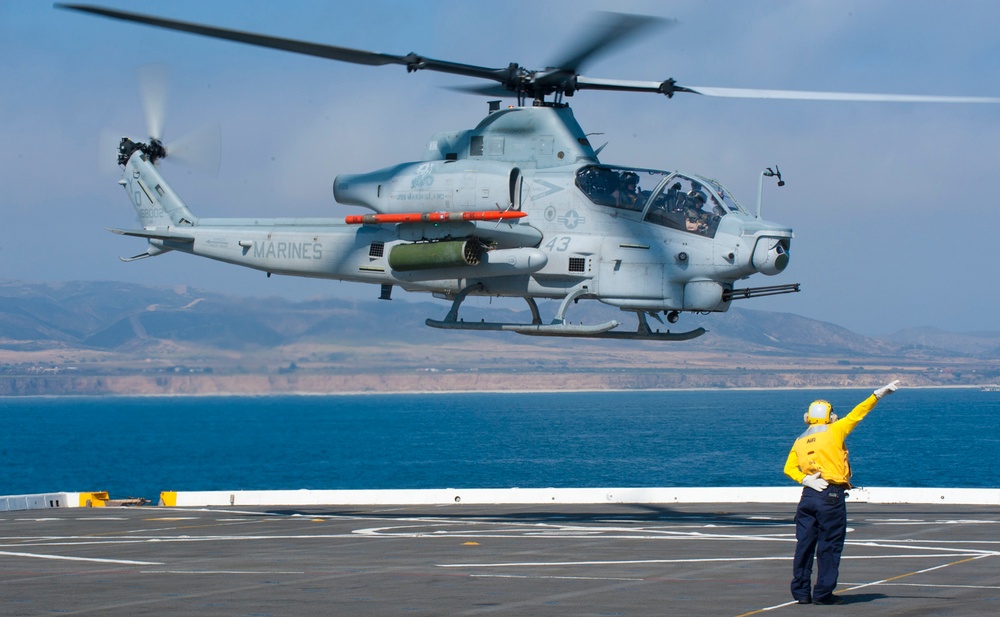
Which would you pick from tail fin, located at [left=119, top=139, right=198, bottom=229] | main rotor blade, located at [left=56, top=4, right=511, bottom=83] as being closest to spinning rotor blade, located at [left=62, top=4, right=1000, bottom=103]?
main rotor blade, located at [left=56, top=4, right=511, bottom=83]

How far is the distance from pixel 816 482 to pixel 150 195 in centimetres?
1909

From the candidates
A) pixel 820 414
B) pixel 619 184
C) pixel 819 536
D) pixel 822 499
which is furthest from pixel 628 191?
pixel 819 536

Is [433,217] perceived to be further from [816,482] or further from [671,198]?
[816,482]

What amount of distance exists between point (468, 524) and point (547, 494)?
6.92 meters

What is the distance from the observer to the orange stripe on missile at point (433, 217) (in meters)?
21.2

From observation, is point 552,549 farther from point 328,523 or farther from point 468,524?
point 328,523

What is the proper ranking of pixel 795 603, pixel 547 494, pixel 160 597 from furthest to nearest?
pixel 547 494 < pixel 160 597 < pixel 795 603

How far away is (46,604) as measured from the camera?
43.1 ft

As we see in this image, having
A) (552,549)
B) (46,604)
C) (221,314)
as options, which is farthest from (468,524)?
(221,314)

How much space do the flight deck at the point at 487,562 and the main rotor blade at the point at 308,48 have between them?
24.9 ft

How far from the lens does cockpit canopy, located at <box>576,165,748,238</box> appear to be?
21.5 meters

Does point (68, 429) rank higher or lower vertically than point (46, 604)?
lower

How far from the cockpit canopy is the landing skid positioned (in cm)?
170

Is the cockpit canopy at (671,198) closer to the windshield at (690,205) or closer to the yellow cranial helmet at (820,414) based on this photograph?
the windshield at (690,205)
